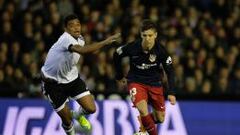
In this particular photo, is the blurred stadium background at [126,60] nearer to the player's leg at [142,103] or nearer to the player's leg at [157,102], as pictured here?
the player's leg at [157,102]

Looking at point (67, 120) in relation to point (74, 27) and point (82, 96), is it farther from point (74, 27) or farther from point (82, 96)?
point (74, 27)

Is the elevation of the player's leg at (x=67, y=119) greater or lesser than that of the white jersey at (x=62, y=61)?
lesser

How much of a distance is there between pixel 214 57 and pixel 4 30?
Answer: 470 cm

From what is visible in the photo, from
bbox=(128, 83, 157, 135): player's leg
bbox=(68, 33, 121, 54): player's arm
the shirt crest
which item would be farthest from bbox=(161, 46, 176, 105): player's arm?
bbox=(68, 33, 121, 54): player's arm

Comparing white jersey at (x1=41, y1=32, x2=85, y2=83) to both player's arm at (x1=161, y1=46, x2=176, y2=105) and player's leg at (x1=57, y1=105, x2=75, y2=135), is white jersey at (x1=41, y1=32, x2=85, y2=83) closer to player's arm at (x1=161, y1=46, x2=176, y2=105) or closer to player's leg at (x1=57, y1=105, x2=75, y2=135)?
player's leg at (x1=57, y1=105, x2=75, y2=135)

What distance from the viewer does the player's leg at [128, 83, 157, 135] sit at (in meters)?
12.4

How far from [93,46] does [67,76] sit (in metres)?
1.30

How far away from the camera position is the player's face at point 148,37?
12.2 m

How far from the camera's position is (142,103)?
1245 centimetres

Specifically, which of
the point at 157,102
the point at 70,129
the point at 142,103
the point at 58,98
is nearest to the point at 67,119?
the point at 70,129

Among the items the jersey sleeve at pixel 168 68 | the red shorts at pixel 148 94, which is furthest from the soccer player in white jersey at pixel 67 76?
the jersey sleeve at pixel 168 68

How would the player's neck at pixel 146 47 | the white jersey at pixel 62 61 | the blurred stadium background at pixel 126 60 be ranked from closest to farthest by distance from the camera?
the white jersey at pixel 62 61
the player's neck at pixel 146 47
the blurred stadium background at pixel 126 60

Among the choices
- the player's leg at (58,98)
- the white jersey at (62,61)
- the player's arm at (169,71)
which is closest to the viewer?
the white jersey at (62,61)

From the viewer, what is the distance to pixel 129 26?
18.1 m
